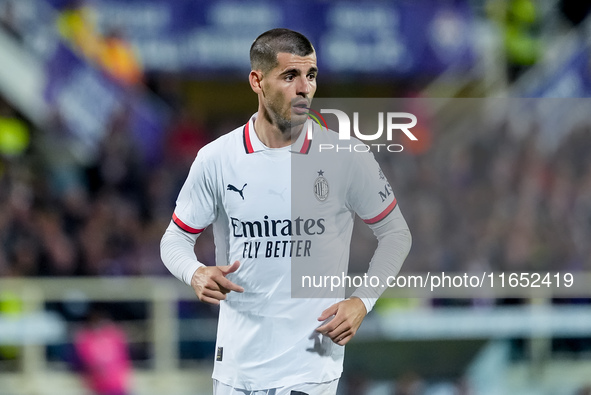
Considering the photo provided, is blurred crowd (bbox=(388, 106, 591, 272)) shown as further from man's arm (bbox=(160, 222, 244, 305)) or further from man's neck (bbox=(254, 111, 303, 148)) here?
man's arm (bbox=(160, 222, 244, 305))

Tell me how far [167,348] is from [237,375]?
3447mm

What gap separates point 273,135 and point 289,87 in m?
0.24

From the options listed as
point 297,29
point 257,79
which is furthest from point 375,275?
point 297,29

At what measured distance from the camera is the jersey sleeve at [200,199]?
12.4 feet

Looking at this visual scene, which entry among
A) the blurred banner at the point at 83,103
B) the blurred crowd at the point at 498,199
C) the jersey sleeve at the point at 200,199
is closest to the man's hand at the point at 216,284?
the jersey sleeve at the point at 200,199

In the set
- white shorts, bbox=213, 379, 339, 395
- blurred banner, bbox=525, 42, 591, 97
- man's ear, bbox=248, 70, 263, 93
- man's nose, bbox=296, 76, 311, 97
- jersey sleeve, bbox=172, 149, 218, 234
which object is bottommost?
white shorts, bbox=213, 379, 339, 395

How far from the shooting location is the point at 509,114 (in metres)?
9.10

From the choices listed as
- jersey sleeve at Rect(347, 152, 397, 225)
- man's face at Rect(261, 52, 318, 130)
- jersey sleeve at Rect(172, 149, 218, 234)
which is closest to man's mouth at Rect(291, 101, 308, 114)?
man's face at Rect(261, 52, 318, 130)

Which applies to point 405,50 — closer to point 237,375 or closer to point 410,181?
point 410,181

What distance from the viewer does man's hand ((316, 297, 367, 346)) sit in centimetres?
341

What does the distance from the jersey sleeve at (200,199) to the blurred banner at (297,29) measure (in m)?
5.74

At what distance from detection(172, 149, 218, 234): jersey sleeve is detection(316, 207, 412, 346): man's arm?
0.63 meters

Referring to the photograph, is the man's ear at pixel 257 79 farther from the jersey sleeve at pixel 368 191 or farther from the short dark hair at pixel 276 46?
the jersey sleeve at pixel 368 191

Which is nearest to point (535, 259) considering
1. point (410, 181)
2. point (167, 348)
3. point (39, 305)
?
Result: point (410, 181)
